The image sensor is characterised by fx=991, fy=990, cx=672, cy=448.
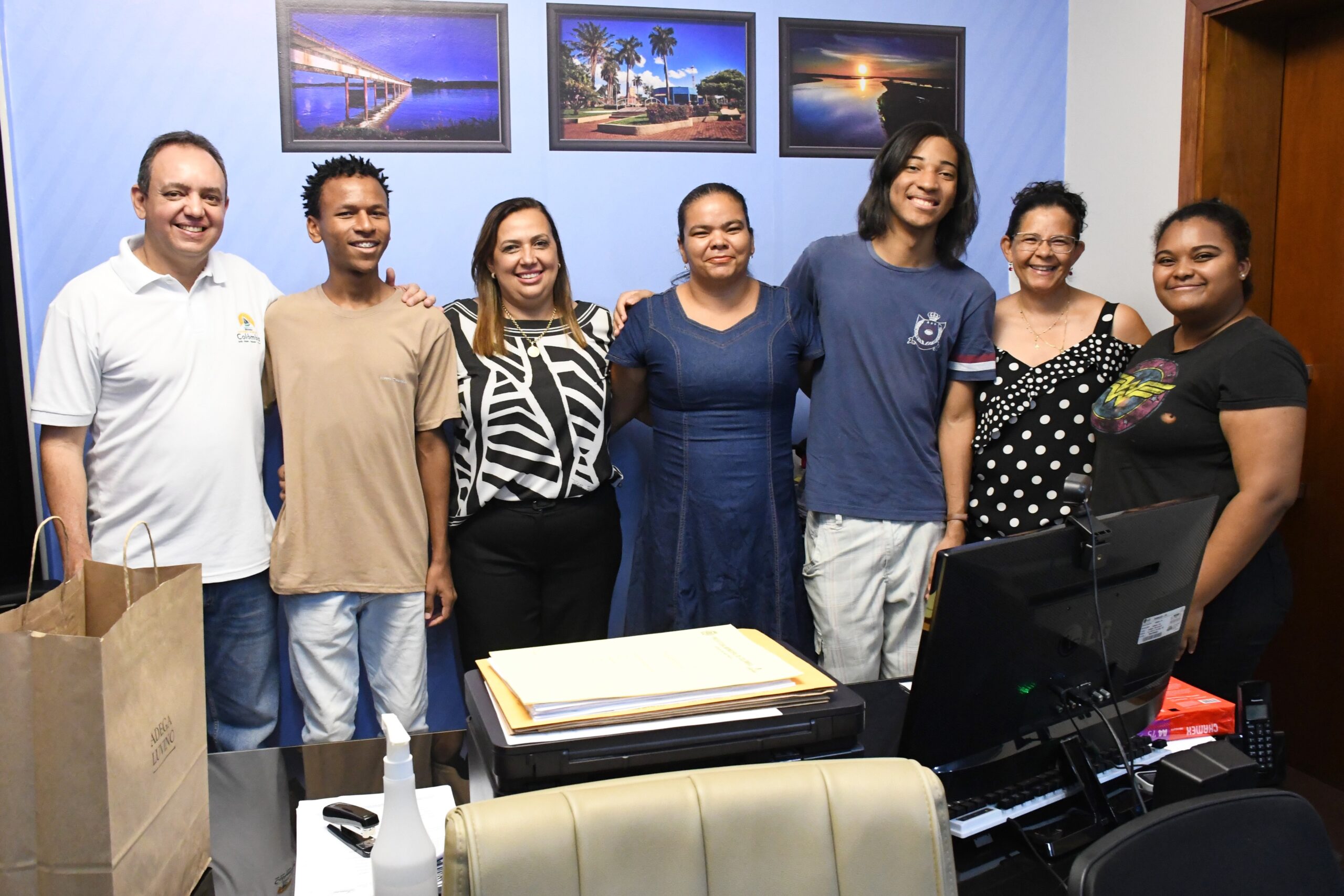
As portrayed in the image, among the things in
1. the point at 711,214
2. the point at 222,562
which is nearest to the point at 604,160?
the point at 711,214

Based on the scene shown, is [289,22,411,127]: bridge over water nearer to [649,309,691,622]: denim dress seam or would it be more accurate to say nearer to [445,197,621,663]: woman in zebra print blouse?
[445,197,621,663]: woman in zebra print blouse

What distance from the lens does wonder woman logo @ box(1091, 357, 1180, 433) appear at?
215cm

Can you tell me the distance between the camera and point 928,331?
2.35m

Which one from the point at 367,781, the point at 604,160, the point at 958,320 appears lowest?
the point at 367,781

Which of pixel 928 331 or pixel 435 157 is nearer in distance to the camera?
pixel 928 331

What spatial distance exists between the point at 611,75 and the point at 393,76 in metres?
0.60

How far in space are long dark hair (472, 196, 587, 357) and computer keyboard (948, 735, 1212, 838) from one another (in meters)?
1.52

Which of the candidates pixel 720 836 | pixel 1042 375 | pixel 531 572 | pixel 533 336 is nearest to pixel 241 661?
pixel 531 572

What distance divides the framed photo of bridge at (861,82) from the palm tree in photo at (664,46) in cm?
34

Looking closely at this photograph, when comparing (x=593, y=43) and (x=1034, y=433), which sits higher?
(x=593, y=43)

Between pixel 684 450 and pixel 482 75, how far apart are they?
1234 millimetres

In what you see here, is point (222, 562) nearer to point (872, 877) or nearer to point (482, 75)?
point (482, 75)

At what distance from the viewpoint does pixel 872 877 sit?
36.4 inches

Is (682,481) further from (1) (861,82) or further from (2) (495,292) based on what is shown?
(1) (861,82)
